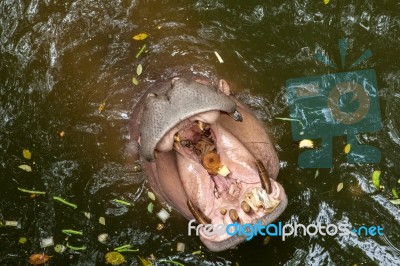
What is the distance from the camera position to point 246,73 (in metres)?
4.98

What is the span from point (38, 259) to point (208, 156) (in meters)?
2.03

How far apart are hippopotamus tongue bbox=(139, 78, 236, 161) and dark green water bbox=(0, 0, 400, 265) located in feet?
3.58

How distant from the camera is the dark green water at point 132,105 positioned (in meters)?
4.88

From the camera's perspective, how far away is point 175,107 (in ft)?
11.8

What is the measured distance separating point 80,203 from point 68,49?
1.33 metres

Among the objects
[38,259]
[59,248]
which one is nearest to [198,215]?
[59,248]

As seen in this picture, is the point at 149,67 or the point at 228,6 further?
the point at 228,6

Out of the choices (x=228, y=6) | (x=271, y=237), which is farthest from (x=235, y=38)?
(x=271, y=237)

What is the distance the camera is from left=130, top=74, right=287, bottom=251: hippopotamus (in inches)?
142

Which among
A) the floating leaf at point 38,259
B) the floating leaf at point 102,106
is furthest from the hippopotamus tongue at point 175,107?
the floating leaf at point 38,259

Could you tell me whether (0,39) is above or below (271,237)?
above

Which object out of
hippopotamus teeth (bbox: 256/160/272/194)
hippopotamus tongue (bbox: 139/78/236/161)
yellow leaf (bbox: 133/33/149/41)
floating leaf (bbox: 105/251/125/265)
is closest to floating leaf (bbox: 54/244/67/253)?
floating leaf (bbox: 105/251/125/265)

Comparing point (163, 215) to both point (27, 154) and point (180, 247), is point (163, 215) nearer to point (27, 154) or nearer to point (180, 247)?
point (180, 247)

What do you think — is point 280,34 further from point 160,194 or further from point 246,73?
point 160,194
